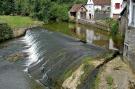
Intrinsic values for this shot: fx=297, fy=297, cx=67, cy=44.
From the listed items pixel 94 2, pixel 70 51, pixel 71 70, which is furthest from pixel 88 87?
pixel 94 2

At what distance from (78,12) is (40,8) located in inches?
367

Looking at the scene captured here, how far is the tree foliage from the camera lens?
71.2m

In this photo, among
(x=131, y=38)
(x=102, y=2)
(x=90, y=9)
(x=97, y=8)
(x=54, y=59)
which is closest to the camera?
(x=131, y=38)

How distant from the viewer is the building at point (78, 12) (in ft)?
238

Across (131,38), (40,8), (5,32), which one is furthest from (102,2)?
(131,38)

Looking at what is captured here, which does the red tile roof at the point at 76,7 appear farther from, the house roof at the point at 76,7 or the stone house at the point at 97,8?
the stone house at the point at 97,8

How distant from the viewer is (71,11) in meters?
73.9

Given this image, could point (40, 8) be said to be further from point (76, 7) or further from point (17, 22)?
point (17, 22)

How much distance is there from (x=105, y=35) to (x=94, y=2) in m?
25.4

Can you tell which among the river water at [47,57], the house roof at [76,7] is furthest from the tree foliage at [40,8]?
the river water at [47,57]

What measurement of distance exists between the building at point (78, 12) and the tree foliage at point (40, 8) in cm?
160

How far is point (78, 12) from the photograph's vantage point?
72375 mm

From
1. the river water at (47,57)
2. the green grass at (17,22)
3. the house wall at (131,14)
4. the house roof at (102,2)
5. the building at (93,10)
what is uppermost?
the house wall at (131,14)

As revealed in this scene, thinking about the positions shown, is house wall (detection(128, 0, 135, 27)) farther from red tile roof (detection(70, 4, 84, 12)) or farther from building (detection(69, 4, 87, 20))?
red tile roof (detection(70, 4, 84, 12))
